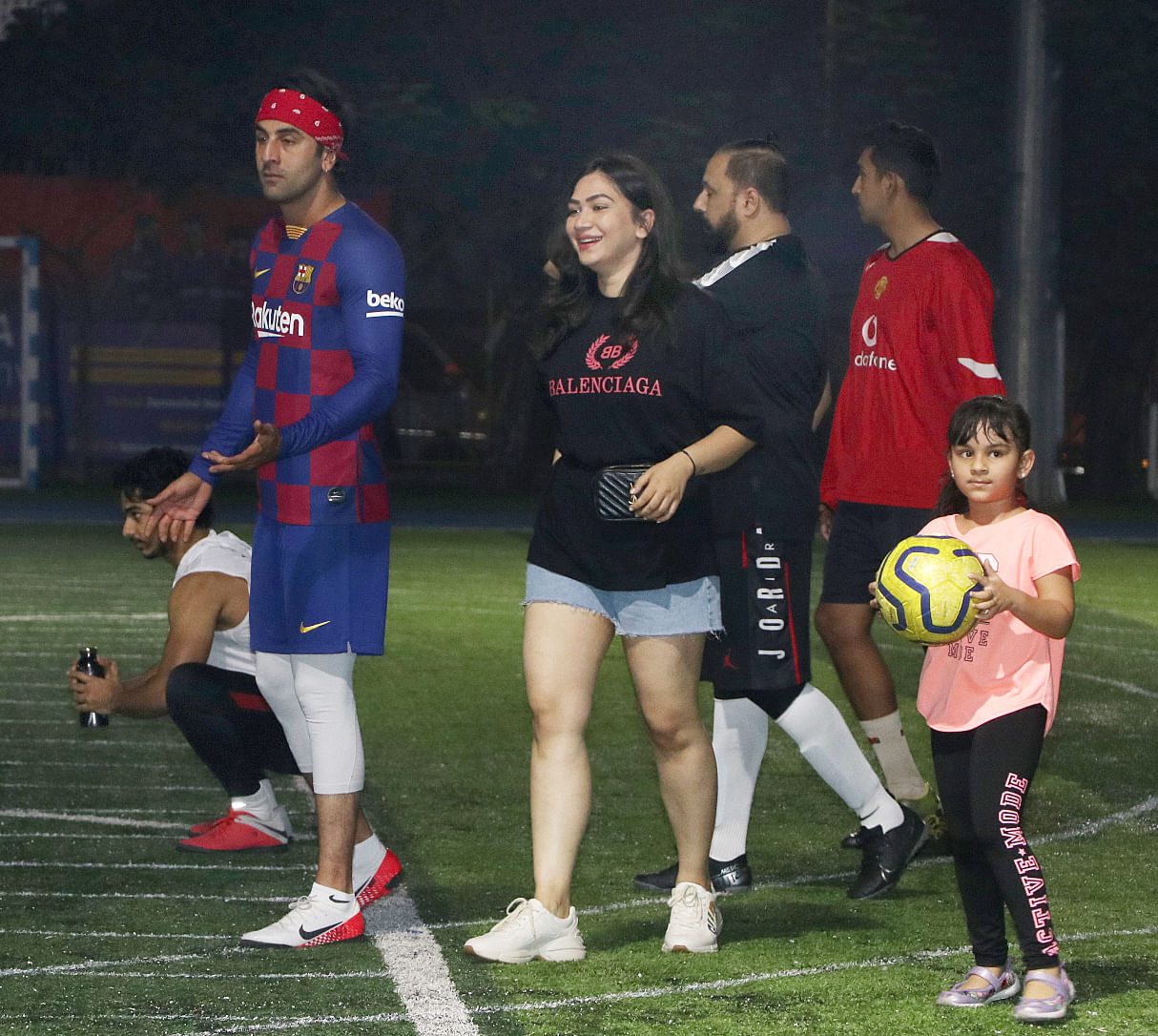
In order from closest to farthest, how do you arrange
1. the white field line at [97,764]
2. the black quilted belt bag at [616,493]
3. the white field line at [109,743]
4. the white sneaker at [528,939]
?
1. the black quilted belt bag at [616,493]
2. the white sneaker at [528,939]
3. the white field line at [97,764]
4. the white field line at [109,743]

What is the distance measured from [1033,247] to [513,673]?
16.4 m

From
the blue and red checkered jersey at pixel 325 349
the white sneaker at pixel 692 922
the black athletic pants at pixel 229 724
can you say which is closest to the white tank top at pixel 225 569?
the black athletic pants at pixel 229 724

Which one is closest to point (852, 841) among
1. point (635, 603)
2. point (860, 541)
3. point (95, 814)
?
point (860, 541)

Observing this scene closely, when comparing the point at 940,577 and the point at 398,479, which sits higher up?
the point at 940,577

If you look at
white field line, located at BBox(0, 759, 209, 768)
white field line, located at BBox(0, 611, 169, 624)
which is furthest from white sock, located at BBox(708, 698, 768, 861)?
white field line, located at BBox(0, 611, 169, 624)

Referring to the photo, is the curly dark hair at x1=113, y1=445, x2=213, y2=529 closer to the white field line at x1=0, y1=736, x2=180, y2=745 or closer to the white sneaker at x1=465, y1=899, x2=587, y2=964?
the white sneaker at x1=465, y1=899, x2=587, y2=964

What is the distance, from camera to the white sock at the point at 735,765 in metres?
6.19

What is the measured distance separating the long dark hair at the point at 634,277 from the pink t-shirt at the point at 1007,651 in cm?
104

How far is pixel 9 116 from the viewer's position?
29297mm

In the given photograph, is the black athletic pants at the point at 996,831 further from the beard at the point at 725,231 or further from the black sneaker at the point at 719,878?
the beard at the point at 725,231

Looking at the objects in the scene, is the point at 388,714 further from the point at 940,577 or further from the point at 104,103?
the point at 104,103

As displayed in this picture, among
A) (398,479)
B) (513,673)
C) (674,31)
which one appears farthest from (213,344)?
(513,673)

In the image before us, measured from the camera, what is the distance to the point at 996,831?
4.63 metres

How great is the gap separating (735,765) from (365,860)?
1217 millimetres
